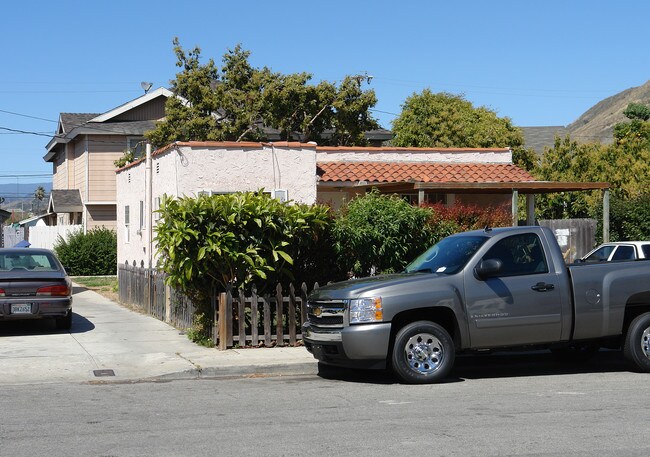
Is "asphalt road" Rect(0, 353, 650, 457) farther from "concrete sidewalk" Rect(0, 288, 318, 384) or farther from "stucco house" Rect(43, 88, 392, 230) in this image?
"stucco house" Rect(43, 88, 392, 230)

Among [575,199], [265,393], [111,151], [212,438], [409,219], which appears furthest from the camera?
[111,151]

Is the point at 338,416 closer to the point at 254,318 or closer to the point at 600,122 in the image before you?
the point at 254,318

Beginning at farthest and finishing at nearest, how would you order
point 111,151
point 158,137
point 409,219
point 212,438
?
1. point 111,151
2. point 158,137
3. point 409,219
4. point 212,438

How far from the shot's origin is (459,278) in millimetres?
11164

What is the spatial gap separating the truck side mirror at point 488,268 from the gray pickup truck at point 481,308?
13 mm

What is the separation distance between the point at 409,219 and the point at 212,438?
23.5 feet

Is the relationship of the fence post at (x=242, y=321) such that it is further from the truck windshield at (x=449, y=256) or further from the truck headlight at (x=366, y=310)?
the truck headlight at (x=366, y=310)

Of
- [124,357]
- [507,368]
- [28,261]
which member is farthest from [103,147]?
[507,368]

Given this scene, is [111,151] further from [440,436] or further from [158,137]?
[440,436]

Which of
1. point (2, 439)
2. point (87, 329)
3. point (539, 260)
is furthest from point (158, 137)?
point (2, 439)

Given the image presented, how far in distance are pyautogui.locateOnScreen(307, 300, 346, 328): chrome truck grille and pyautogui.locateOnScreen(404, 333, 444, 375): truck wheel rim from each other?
0.89 m

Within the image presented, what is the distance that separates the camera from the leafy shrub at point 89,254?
116ft

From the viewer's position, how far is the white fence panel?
3878 cm

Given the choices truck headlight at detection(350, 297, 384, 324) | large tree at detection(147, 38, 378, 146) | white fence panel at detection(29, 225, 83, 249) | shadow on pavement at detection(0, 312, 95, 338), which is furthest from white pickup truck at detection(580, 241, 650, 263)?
white fence panel at detection(29, 225, 83, 249)
